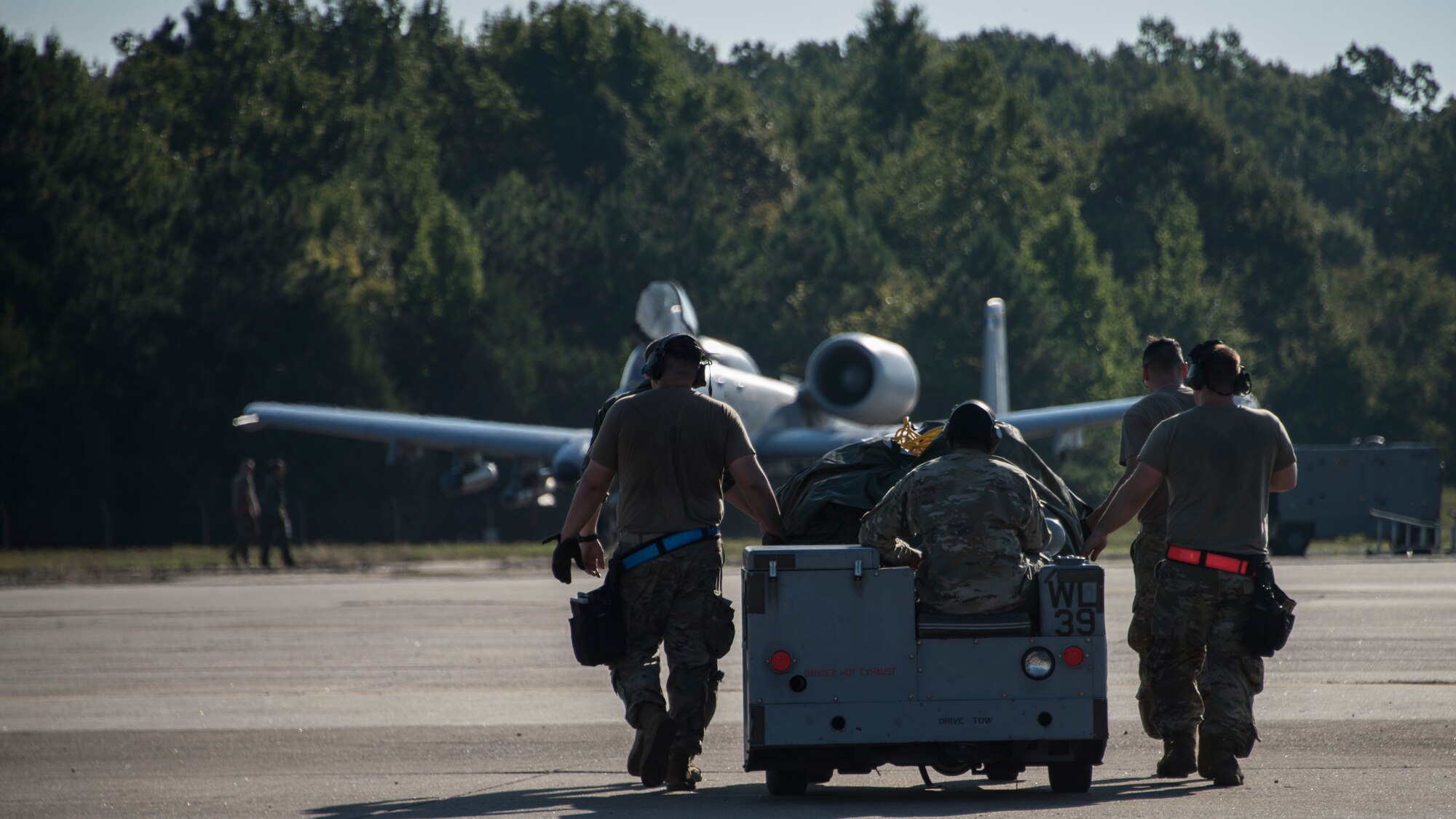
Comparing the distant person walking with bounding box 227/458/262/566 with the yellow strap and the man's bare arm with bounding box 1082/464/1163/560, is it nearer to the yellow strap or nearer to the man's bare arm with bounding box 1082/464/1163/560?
the yellow strap

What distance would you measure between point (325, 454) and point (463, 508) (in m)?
4.79

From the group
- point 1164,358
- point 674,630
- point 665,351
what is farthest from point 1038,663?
point 1164,358

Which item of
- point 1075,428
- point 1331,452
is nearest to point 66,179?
point 1075,428

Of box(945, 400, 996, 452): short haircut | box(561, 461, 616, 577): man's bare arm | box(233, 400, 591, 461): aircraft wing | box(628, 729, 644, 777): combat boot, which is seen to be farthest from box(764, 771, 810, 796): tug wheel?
box(233, 400, 591, 461): aircraft wing

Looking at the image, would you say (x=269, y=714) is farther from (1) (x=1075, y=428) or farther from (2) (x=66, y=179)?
(2) (x=66, y=179)

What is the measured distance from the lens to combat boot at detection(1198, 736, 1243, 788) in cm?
716

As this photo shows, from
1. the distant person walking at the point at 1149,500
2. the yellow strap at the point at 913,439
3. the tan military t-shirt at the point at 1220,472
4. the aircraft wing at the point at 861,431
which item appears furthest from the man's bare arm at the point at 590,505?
the aircraft wing at the point at 861,431

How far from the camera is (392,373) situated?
53750mm

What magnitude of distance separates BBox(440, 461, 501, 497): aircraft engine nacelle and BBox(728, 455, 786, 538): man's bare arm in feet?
83.3

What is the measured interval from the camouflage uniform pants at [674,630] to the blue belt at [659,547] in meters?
0.02

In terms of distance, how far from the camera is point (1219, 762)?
7.19 m

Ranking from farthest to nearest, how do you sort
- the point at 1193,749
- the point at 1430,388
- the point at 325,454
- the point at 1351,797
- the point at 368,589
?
the point at 1430,388 → the point at 325,454 → the point at 368,589 → the point at 1193,749 → the point at 1351,797

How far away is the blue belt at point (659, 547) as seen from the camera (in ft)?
24.5

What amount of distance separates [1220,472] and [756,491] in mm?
1991
